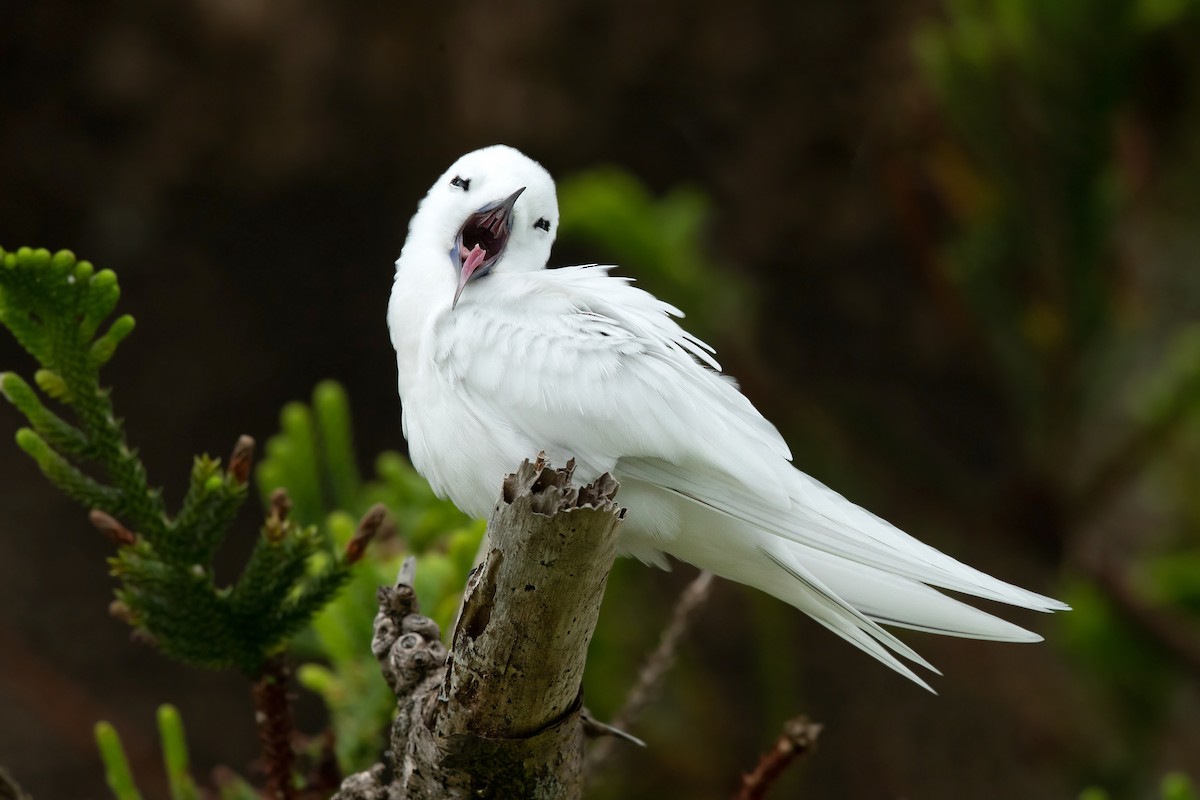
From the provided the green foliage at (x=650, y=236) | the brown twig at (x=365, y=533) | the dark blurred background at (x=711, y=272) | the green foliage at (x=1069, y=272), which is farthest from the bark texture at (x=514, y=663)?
the dark blurred background at (x=711, y=272)

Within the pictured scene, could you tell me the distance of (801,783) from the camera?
19.4 feet

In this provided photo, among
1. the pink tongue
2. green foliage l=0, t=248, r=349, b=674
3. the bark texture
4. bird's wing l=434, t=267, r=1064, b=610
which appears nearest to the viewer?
the bark texture

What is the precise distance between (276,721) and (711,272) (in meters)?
2.46

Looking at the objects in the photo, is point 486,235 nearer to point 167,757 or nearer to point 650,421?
point 650,421

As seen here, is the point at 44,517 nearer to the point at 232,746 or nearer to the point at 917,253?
the point at 232,746

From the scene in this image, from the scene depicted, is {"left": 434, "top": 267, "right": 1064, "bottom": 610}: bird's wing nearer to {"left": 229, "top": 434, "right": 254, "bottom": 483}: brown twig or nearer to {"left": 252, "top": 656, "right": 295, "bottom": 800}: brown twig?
{"left": 229, "top": 434, "right": 254, "bottom": 483}: brown twig

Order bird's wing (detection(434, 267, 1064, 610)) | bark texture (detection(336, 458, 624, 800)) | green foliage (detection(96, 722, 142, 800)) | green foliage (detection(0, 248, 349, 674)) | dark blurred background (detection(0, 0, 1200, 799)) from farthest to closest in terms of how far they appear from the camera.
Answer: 1. dark blurred background (detection(0, 0, 1200, 799))
2. green foliage (detection(96, 722, 142, 800))
3. bird's wing (detection(434, 267, 1064, 610))
4. green foliage (detection(0, 248, 349, 674))
5. bark texture (detection(336, 458, 624, 800))

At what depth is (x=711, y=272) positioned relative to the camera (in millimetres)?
3953

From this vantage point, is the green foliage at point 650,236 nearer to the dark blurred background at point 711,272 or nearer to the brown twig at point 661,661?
the dark blurred background at point 711,272

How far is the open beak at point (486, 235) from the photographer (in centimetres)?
210

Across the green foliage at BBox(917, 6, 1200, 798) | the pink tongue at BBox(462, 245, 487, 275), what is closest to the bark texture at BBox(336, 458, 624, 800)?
the pink tongue at BBox(462, 245, 487, 275)

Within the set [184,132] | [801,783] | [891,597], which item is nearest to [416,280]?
[891,597]

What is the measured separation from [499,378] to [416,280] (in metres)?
0.36

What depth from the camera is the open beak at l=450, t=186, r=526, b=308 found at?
2104mm
